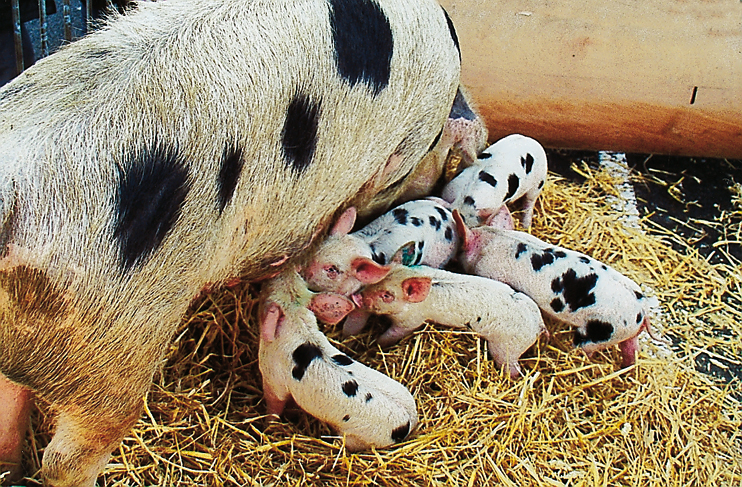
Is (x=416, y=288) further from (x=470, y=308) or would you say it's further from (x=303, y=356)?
(x=303, y=356)

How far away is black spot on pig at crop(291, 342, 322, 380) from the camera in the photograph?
255 centimetres

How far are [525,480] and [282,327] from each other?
984 millimetres

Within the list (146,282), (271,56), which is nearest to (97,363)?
(146,282)

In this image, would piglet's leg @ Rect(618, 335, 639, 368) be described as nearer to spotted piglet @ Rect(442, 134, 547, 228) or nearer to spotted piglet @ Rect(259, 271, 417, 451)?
spotted piglet @ Rect(442, 134, 547, 228)

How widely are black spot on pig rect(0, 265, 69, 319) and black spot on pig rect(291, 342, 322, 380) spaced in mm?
896

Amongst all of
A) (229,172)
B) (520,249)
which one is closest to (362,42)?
(229,172)

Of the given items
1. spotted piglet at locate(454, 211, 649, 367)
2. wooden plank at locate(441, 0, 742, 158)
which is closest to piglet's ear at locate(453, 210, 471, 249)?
spotted piglet at locate(454, 211, 649, 367)

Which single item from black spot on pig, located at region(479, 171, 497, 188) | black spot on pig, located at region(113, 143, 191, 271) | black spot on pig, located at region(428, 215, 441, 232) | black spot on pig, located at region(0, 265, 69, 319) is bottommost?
black spot on pig, located at region(428, 215, 441, 232)

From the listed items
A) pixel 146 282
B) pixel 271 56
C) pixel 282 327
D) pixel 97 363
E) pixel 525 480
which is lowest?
pixel 525 480

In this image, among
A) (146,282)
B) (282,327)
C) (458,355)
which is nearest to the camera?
(146,282)

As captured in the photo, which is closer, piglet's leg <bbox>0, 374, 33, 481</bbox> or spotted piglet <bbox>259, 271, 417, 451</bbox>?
piglet's leg <bbox>0, 374, 33, 481</bbox>

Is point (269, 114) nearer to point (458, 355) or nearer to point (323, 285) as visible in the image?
point (323, 285)

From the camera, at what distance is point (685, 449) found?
2877mm

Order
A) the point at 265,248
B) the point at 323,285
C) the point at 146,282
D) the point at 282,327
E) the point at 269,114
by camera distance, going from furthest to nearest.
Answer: the point at 323,285 < the point at 282,327 < the point at 265,248 < the point at 269,114 < the point at 146,282
